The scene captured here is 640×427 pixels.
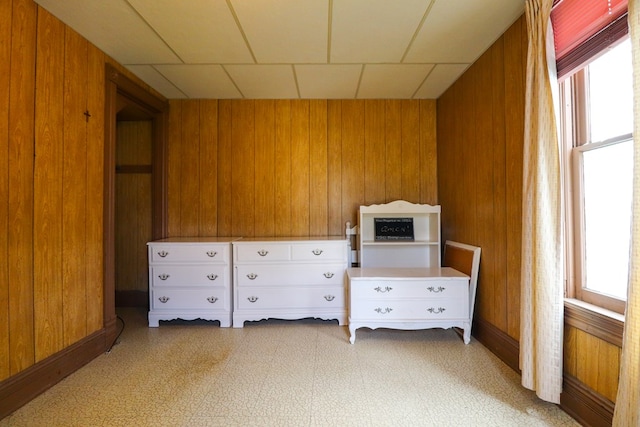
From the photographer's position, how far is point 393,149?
11.2ft

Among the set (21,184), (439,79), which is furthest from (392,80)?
(21,184)

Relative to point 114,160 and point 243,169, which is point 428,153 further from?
point 114,160

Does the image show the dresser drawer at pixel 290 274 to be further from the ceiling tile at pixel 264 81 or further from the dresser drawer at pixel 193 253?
the ceiling tile at pixel 264 81

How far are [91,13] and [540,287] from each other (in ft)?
10.4

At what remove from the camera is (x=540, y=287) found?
159 cm

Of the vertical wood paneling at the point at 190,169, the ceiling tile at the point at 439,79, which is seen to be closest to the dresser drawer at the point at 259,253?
the vertical wood paneling at the point at 190,169

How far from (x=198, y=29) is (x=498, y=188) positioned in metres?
2.44

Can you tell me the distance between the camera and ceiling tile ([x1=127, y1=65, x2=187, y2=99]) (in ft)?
8.76

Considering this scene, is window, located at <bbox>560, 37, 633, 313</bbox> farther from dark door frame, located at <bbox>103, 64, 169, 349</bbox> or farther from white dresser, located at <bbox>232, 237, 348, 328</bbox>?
dark door frame, located at <bbox>103, 64, 169, 349</bbox>

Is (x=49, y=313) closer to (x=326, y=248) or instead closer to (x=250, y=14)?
(x=326, y=248)

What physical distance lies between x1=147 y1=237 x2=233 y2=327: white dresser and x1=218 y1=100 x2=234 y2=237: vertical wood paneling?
0.55 metres

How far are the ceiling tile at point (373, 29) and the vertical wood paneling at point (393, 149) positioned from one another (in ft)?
3.06

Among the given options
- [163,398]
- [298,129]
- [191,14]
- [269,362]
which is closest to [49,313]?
[163,398]

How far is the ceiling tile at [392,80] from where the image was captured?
2637mm
